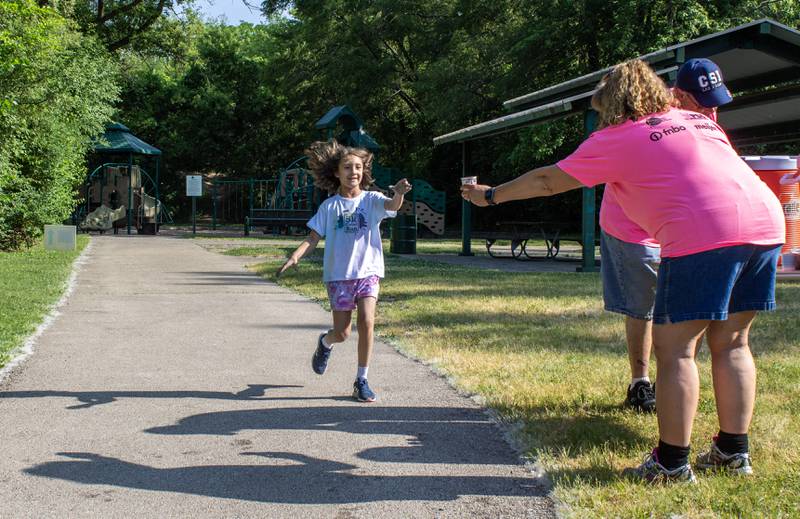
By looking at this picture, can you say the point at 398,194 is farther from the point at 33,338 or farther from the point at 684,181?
the point at 33,338

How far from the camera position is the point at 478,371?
6168 mm

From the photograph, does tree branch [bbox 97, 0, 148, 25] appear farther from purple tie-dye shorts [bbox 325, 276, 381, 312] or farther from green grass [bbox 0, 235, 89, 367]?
purple tie-dye shorts [bbox 325, 276, 381, 312]

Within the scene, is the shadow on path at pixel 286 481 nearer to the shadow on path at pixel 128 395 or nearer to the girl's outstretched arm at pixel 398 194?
the shadow on path at pixel 128 395

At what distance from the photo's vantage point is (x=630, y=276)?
479 cm

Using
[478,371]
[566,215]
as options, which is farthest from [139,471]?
[566,215]

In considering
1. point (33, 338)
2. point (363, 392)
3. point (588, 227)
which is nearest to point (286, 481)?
point (363, 392)

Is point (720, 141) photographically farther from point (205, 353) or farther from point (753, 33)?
point (753, 33)

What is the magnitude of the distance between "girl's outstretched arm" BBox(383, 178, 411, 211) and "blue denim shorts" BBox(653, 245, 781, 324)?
195cm

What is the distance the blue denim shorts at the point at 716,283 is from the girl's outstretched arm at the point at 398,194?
76.6 inches

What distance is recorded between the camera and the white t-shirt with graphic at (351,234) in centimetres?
559

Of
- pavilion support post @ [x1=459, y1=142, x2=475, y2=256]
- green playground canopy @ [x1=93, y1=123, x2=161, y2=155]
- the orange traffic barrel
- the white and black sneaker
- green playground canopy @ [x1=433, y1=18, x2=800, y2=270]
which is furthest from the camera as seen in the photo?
green playground canopy @ [x1=93, y1=123, x2=161, y2=155]

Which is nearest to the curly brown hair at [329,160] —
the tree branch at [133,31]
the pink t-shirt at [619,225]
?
the pink t-shirt at [619,225]

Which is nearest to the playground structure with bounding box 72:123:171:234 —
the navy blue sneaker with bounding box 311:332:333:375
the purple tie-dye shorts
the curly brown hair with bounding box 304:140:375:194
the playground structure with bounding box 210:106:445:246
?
the playground structure with bounding box 210:106:445:246

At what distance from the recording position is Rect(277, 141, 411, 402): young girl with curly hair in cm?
558
